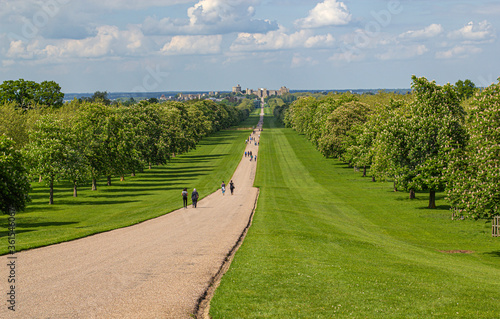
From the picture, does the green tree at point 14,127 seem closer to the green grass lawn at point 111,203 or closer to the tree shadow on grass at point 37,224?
the green grass lawn at point 111,203

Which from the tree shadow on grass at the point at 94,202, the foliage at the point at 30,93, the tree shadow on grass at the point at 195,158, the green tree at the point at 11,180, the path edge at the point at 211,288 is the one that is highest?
the foliage at the point at 30,93

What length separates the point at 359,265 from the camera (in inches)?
965

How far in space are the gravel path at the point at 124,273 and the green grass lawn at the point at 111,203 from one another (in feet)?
11.5

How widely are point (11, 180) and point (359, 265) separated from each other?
31.6 m

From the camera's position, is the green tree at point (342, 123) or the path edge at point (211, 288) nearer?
the path edge at point (211, 288)

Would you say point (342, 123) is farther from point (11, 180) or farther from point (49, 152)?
point (11, 180)

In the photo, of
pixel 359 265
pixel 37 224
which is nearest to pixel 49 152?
pixel 37 224

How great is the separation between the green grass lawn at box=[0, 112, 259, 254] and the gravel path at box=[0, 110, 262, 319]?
3494 mm

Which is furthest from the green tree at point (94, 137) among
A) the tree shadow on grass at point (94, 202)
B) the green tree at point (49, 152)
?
the tree shadow on grass at point (94, 202)

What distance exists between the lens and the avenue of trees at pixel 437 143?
33719 millimetres

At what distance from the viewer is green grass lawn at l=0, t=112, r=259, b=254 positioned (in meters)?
35.5

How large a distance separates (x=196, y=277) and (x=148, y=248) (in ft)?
24.1

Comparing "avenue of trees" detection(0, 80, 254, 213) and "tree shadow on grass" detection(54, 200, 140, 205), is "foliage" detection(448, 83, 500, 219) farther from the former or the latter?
"tree shadow on grass" detection(54, 200, 140, 205)

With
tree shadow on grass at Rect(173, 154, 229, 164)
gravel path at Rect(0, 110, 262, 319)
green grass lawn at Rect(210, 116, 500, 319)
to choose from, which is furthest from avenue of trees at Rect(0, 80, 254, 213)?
green grass lawn at Rect(210, 116, 500, 319)
